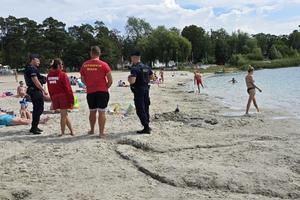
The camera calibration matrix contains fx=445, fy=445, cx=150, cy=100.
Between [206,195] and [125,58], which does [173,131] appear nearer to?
[206,195]

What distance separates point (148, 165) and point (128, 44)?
386 ft

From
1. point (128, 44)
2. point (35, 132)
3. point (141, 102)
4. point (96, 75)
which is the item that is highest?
point (128, 44)

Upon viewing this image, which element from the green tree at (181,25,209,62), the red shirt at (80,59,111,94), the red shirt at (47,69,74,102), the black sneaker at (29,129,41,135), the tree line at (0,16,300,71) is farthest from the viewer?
the green tree at (181,25,209,62)

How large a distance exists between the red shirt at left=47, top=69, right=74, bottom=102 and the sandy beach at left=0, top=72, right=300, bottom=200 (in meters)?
0.96

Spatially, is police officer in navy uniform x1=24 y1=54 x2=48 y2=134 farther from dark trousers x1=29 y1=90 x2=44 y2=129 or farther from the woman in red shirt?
the woman in red shirt

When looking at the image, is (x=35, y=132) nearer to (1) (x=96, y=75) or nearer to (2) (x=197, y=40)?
(1) (x=96, y=75)

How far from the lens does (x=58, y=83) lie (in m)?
9.52

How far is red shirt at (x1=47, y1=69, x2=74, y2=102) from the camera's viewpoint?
951cm

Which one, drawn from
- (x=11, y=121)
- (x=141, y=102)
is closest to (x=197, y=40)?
(x=11, y=121)

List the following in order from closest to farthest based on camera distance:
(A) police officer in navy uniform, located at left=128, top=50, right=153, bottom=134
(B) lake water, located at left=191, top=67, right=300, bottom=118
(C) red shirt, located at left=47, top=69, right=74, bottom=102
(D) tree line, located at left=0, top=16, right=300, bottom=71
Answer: (C) red shirt, located at left=47, top=69, right=74, bottom=102 < (A) police officer in navy uniform, located at left=128, top=50, right=153, bottom=134 < (B) lake water, located at left=191, top=67, right=300, bottom=118 < (D) tree line, located at left=0, top=16, right=300, bottom=71

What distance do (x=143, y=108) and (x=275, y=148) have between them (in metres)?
2.93

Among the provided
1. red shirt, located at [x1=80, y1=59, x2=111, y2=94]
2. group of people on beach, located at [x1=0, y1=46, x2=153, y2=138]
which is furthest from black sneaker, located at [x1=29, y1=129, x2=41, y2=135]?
red shirt, located at [x1=80, y1=59, x2=111, y2=94]

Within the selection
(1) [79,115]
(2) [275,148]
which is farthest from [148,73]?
(1) [79,115]

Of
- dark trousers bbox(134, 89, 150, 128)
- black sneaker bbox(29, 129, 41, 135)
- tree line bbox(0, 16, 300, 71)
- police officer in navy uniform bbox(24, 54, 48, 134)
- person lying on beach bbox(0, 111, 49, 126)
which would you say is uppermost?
tree line bbox(0, 16, 300, 71)
